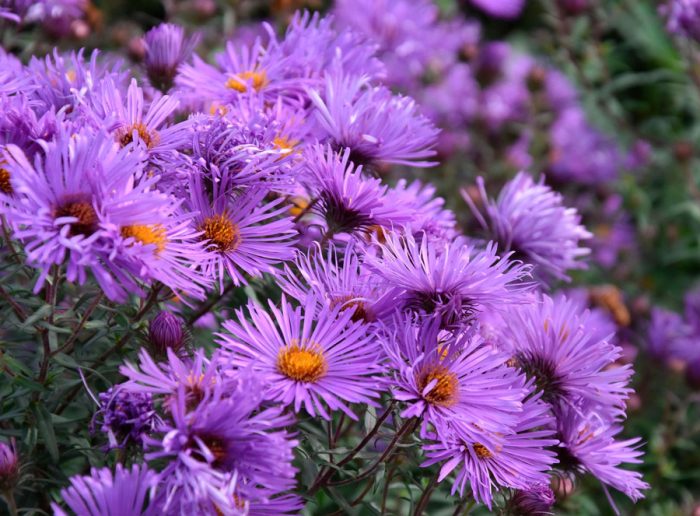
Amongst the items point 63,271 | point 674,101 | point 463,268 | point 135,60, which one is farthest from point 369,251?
point 674,101

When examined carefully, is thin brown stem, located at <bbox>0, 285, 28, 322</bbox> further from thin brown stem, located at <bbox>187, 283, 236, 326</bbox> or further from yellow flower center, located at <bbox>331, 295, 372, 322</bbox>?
yellow flower center, located at <bbox>331, 295, 372, 322</bbox>

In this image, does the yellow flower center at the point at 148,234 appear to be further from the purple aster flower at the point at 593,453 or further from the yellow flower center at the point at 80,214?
Answer: the purple aster flower at the point at 593,453

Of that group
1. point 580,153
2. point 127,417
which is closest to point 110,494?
point 127,417

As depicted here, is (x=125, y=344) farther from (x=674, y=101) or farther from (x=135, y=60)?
(x=674, y=101)

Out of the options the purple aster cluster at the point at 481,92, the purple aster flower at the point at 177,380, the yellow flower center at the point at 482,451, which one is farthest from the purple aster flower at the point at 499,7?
the purple aster flower at the point at 177,380

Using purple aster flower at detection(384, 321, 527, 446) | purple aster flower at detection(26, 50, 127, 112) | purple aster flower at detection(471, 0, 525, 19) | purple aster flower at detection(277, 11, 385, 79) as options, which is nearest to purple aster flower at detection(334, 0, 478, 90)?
purple aster flower at detection(471, 0, 525, 19)

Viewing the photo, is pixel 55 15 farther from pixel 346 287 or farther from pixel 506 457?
pixel 506 457
